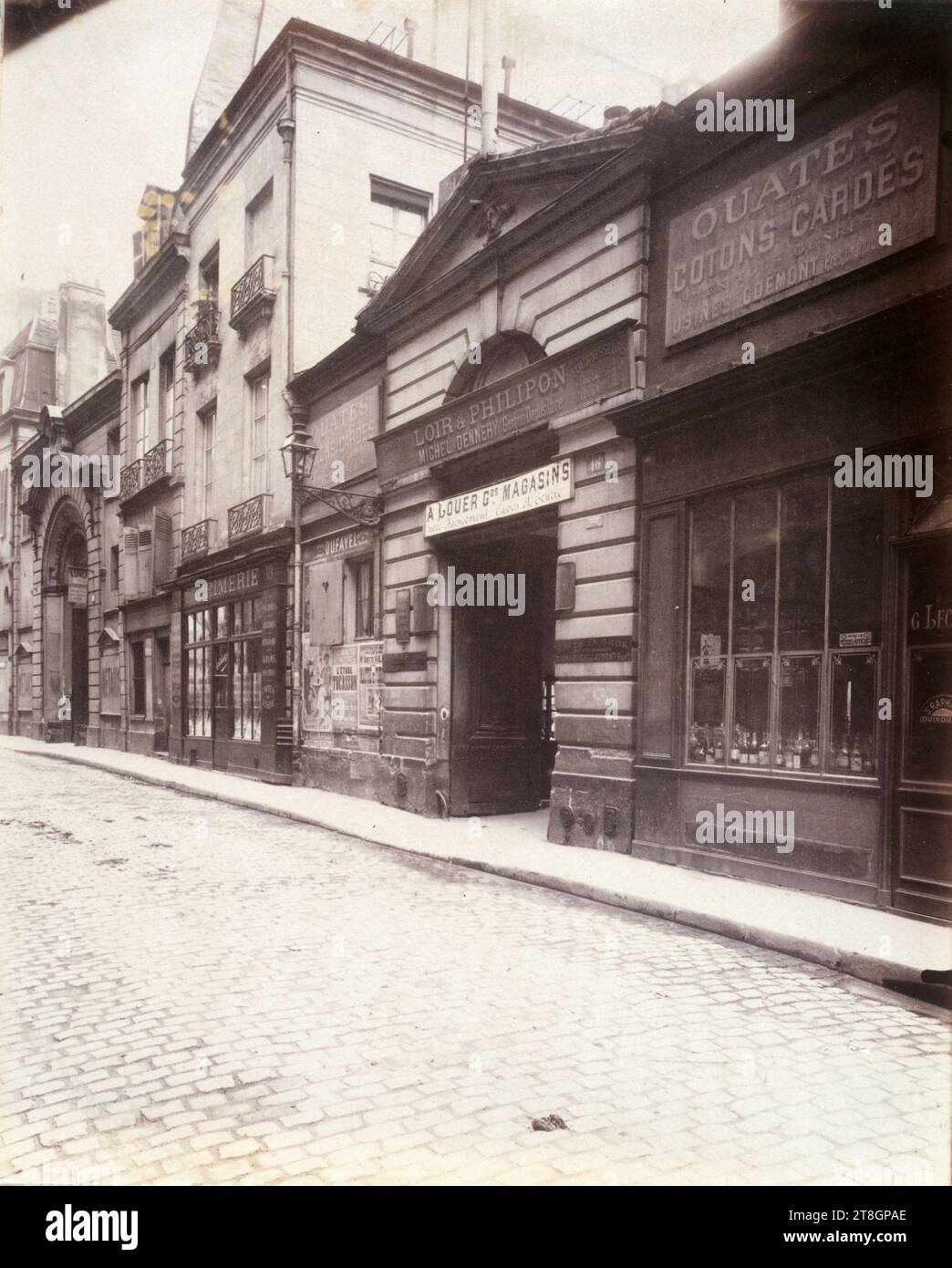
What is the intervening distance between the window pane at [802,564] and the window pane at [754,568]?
0.12 metres

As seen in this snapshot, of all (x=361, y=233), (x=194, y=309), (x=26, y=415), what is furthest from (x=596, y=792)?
(x=26, y=415)

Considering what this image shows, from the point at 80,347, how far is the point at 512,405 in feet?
77.0

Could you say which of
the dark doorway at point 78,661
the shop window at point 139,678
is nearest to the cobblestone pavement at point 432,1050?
the shop window at point 139,678

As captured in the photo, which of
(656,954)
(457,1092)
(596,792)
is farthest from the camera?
(596,792)

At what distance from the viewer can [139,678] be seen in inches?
981

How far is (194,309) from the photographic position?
21.0 meters

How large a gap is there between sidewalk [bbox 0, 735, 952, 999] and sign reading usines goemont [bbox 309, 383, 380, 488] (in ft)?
17.3

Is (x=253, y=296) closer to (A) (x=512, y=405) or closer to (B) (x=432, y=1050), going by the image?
(A) (x=512, y=405)

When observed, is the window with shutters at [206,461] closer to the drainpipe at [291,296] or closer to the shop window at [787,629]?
the drainpipe at [291,296]

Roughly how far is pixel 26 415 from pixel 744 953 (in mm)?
31887

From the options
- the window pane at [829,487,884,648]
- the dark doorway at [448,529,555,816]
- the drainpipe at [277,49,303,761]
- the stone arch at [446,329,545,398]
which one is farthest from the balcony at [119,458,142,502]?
the window pane at [829,487,884,648]

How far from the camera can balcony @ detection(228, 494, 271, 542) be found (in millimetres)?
17688

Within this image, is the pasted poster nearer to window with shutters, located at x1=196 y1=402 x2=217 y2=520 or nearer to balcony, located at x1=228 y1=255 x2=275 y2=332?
window with shutters, located at x1=196 y1=402 x2=217 y2=520

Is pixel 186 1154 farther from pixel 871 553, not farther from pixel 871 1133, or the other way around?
pixel 871 553
